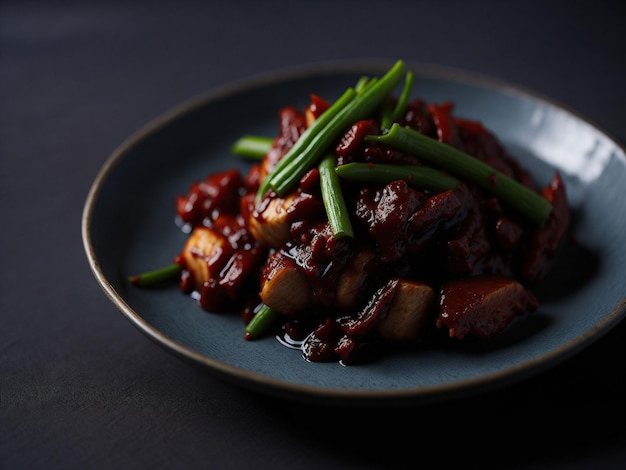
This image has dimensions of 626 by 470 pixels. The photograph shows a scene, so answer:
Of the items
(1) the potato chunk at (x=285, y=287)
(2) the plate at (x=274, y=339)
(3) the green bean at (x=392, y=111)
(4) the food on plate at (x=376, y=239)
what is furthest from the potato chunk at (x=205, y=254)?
(3) the green bean at (x=392, y=111)

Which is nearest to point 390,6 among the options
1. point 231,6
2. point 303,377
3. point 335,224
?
point 231,6

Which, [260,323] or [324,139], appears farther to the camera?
[324,139]

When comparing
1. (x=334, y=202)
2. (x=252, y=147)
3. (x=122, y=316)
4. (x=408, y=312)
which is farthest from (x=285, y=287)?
(x=252, y=147)

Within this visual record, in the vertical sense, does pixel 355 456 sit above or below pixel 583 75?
below

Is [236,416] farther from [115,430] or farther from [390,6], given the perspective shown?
[390,6]

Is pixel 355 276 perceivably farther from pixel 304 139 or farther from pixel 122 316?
pixel 122 316

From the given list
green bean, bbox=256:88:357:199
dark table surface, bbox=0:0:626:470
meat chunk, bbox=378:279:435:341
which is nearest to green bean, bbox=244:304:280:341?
dark table surface, bbox=0:0:626:470
